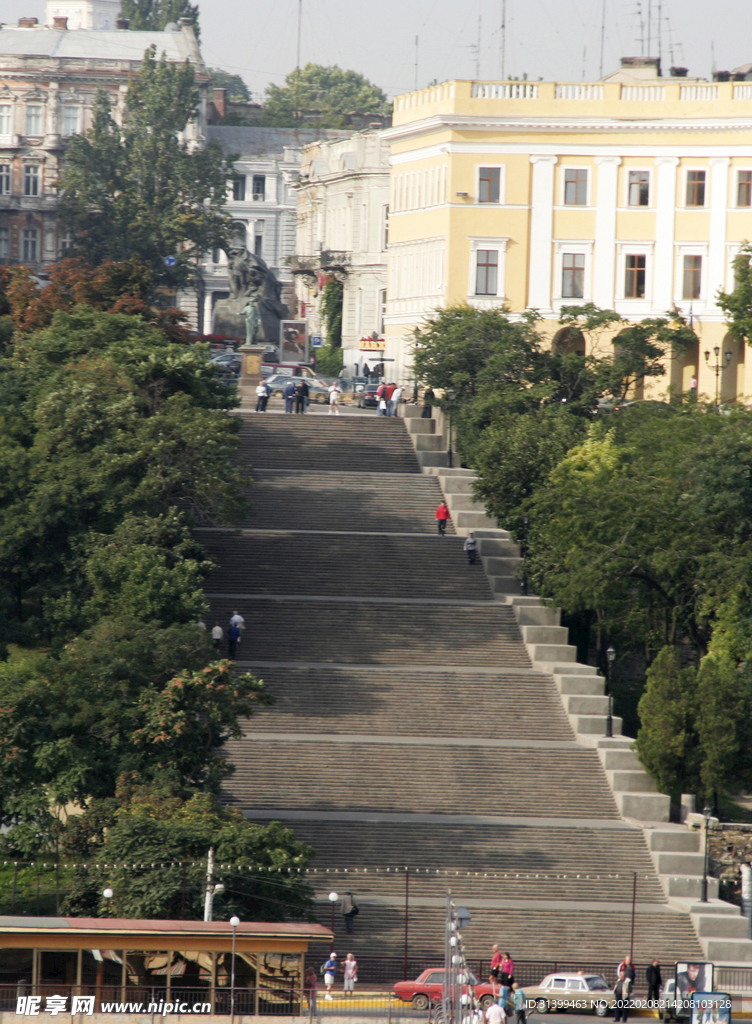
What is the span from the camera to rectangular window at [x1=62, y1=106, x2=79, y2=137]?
422ft

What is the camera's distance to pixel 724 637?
184 feet

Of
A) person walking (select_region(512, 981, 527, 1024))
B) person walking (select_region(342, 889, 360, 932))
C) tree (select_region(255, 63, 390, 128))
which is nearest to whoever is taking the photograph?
person walking (select_region(512, 981, 527, 1024))

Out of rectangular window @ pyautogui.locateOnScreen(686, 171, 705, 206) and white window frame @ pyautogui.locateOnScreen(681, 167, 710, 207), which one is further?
rectangular window @ pyautogui.locateOnScreen(686, 171, 705, 206)

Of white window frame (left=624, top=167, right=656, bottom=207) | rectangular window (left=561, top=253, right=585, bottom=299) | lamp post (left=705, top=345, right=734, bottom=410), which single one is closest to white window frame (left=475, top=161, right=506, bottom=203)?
rectangular window (left=561, top=253, right=585, bottom=299)

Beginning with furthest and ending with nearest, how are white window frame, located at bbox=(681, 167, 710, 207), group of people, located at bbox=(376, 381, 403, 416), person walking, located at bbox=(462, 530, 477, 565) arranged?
white window frame, located at bbox=(681, 167, 710, 207), group of people, located at bbox=(376, 381, 403, 416), person walking, located at bbox=(462, 530, 477, 565)

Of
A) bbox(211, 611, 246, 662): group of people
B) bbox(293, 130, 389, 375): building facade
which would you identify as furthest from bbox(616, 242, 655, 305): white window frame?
bbox(211, 611, 246, 662): group of people

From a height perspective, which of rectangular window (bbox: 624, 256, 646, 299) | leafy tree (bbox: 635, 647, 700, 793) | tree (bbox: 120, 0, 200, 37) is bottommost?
leafy tree (bbox: 635, 647, 700, 793)

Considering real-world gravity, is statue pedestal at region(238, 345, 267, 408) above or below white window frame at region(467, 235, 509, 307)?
below

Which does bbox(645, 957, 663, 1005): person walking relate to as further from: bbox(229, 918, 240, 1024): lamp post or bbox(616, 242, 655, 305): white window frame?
bbox(616, 242, 655, 305): white window frame

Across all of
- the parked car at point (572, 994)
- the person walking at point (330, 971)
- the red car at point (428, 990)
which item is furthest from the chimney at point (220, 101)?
the red car at point (428, 990)

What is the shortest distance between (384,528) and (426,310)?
21311mm

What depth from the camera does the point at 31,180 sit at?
416 ft

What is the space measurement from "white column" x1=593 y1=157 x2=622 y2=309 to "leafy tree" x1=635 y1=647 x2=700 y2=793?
107ft

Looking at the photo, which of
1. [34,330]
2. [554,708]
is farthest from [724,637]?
[34,330]
